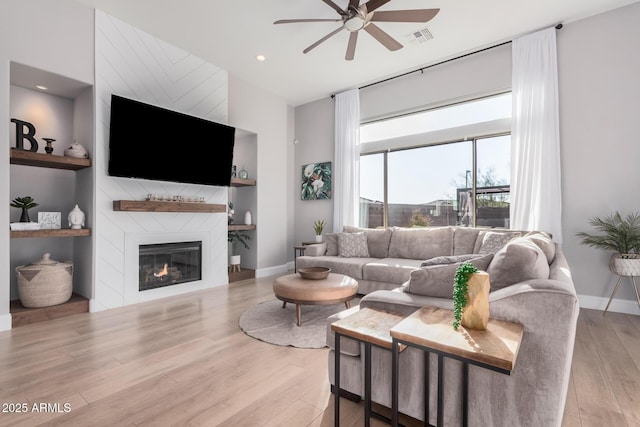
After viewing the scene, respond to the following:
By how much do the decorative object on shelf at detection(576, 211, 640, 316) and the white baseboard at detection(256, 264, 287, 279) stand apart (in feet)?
14.8

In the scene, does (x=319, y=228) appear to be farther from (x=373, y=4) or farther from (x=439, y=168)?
(x=373, y=4)

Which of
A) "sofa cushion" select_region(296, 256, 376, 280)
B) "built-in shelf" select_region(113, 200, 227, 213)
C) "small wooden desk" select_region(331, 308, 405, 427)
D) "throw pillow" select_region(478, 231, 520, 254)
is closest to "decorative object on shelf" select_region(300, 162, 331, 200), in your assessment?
"sofa cushion" select_region(296, 256, 376, 280)

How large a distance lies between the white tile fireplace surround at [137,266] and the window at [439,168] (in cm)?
273

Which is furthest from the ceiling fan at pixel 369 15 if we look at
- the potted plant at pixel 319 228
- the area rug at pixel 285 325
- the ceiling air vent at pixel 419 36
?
→ the potted plant at pixel 319 228

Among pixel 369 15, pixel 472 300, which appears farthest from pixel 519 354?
pixel 369 15

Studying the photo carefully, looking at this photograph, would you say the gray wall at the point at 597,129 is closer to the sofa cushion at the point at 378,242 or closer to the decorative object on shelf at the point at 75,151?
the sofa cushion at the point at 378,242

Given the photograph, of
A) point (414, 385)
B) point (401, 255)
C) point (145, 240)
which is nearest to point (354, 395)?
point (414, 385)

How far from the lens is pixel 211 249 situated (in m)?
4.71

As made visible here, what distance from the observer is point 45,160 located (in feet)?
10.5

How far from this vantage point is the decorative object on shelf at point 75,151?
345 centimetres

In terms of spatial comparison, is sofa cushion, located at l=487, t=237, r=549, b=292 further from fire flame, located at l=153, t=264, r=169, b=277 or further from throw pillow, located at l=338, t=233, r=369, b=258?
fire flame, located at l=153, t=264, r=169, b=277

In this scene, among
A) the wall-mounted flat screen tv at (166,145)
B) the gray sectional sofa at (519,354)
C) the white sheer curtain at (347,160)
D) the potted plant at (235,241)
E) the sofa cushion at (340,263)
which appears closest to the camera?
the gray sectional sofa at (519,354)

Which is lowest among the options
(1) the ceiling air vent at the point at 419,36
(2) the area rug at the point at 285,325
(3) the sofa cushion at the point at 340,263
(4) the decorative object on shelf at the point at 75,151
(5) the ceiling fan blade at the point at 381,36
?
(2) the area rug at the point at 285,325

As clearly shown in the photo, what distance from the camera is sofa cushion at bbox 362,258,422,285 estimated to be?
3.74 m
